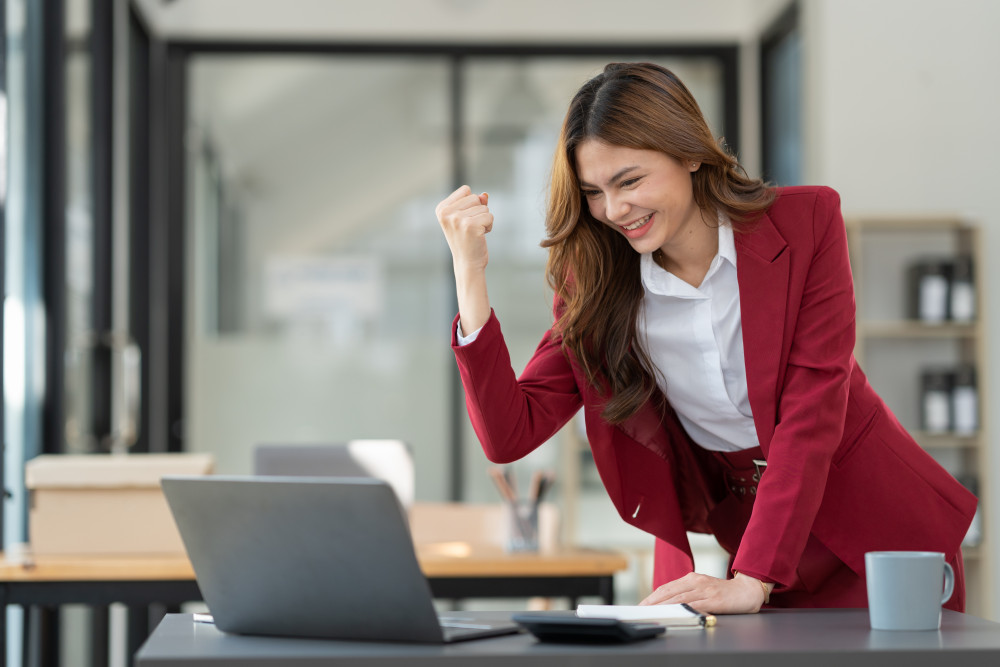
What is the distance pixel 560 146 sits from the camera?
1.49 m

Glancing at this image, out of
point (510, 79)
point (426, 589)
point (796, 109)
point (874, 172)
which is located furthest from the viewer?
point (510, 79)

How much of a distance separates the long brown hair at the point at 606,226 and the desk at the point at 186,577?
0.92 metres

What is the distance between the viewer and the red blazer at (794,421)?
53.4 inches

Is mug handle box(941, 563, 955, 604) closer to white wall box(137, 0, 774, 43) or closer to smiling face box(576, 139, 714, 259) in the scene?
smiling face box(576, 139, 714, 259)

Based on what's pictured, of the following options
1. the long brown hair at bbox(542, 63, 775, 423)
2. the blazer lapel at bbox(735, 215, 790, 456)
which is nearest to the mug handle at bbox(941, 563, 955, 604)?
the blazer lapel at bbox(735, 215, 790, 456)

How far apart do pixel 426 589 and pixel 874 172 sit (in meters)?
3.71

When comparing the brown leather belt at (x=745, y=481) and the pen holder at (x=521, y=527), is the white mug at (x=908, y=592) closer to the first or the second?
the brown leather belt at (x=745, y=481)

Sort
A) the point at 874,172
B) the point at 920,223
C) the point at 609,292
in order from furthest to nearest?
the point at 874,172 → the point at 920,223 → the point at 609,292

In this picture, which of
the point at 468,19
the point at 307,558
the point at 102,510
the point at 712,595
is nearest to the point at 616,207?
→ the point at 712,595

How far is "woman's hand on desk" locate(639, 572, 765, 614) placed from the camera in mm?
1196

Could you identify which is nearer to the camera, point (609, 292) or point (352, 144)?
point (609, 292)

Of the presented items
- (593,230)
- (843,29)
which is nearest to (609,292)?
(593,230)

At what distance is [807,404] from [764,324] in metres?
0.12

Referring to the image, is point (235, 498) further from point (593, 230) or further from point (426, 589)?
point (593, 230)
